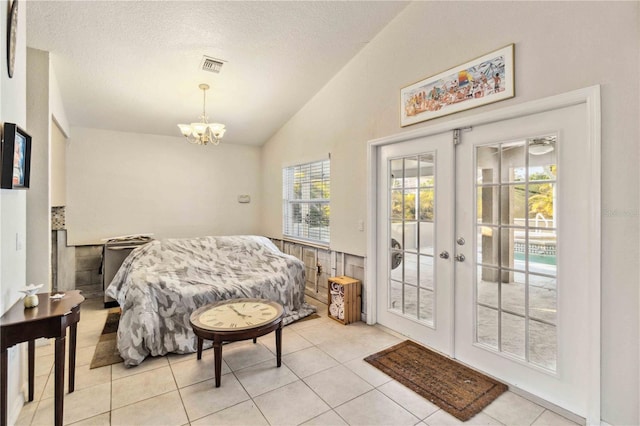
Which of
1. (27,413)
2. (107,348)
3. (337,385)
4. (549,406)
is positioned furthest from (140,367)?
(549,406)

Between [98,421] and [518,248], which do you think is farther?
[518,248]

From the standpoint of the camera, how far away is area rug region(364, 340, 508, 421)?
2.09 meters

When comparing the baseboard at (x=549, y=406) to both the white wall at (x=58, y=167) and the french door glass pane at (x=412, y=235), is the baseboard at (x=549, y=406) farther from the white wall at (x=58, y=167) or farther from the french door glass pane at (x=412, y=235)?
the white wall at (x=58, y=167)

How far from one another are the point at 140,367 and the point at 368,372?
6.20 feet

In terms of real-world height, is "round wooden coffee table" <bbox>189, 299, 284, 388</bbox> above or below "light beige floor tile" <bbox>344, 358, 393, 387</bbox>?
above

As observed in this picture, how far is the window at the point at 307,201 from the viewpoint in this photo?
4.36 meters

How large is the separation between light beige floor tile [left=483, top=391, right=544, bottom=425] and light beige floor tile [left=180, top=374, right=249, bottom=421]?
1.66 metres

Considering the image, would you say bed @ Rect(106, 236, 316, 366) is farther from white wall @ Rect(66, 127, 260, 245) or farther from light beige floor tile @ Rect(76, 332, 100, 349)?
white wall @ Rect(66, 127, 260, 245)

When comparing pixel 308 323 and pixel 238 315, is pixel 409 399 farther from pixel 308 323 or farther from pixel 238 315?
pixel 308 323

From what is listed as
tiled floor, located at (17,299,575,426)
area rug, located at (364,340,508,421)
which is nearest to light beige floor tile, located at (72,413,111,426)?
tiled floor, located at (17,299,575,426)

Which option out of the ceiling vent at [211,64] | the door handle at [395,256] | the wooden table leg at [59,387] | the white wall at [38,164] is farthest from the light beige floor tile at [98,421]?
the ceiling vent at [211,64]

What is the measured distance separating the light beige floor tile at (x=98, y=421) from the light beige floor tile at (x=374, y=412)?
1.44 metres

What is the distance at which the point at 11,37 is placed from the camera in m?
1.84

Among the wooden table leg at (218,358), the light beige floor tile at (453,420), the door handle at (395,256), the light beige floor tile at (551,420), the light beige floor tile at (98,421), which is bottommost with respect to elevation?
the light beige floor tile at (551,420)
